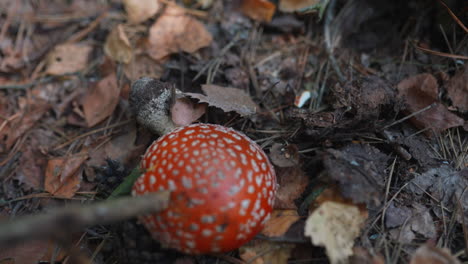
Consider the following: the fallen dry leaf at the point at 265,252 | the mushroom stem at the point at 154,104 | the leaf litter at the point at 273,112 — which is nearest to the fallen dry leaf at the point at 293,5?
the leaf litter at the point at 273,112

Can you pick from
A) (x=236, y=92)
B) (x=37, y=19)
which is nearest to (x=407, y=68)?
(x=236, y=92)

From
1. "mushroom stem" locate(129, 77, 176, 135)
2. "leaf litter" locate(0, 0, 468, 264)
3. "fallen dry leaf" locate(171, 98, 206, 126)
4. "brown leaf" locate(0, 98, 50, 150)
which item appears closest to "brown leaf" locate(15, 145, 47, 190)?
"leaf litter" locate(0, 0, 468, 264)

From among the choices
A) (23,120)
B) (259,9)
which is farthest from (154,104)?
(259,9)

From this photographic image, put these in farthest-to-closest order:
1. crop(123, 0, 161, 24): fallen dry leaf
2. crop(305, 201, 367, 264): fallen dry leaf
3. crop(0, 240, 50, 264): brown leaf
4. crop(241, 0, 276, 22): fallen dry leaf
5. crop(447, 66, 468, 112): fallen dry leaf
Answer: crop(123, 0, 161, 24): fallen dry leaf
crop(241, 0, 276, 22): fallen dry leaf
crop(447, 66, 468, 112): fallen dry leaf
crop(0, 240, 50, 264): brown leaf
crop(305, 201, 367, 264): fallen dry leaf

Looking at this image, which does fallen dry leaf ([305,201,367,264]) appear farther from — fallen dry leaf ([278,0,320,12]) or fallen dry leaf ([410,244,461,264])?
fallen dry leaf ([278,0,320,12])

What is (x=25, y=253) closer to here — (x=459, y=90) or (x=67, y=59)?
(x=67, y=59)

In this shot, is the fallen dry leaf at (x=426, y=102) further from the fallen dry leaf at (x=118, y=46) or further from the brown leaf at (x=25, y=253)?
the brown leaf at (x=25, y=253)

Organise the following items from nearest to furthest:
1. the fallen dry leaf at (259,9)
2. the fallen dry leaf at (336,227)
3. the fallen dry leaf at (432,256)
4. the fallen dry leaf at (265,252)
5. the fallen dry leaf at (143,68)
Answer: the fallen dry leaf at (432,256) → the fallen dry leaf at (336,227) → the fallen dry leaf at (265,252) → the fallen dry leaf at (143,68) → the fallen dry leaf at (259,9)

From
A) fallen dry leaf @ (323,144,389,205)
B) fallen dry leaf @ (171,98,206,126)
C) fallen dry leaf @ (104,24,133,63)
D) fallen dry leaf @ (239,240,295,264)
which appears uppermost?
fallen dry leaf @ (104,24,133,63)
